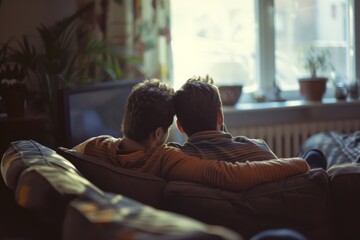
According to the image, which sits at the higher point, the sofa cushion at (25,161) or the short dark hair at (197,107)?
the short dark hair at (197,107)

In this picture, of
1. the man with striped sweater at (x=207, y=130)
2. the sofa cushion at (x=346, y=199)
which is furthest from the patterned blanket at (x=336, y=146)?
the sofa cushion at (x=346, y=199)

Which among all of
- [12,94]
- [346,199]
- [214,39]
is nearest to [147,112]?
[346,199]

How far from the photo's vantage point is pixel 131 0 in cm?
324

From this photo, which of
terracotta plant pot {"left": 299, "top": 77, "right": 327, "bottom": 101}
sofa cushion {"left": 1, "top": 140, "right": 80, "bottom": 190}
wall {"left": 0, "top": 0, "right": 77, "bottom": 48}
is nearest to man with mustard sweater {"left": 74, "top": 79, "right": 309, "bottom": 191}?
sofa cushion {"left": 1, "top": 140, "right": 80, "bottom": 190}

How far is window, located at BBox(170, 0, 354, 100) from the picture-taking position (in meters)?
3.71

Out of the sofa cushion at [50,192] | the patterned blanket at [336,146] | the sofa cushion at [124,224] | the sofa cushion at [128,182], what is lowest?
the patterned blanket at [336,146]

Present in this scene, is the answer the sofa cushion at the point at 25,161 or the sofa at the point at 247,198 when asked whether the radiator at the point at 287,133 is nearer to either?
the sofa at the point at 247,198

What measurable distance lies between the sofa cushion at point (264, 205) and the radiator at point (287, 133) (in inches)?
86.1

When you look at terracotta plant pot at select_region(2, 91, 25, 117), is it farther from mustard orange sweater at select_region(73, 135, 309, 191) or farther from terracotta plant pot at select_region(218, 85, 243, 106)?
terracotta plant pot at select_region(218, 85, 243, 106)

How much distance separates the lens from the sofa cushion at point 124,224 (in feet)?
2.21

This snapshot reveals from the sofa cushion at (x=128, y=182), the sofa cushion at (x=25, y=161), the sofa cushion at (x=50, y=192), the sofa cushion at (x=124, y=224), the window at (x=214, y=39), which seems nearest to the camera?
the sofa cushion at (x=124, y=224)

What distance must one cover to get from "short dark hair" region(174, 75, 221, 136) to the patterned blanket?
146 cm

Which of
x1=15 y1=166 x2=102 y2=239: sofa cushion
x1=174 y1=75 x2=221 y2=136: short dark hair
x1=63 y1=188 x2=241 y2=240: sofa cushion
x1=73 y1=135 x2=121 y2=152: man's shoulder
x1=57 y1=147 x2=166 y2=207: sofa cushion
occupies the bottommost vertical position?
x1=57 y1=147 x2=166 y2=207: sofa cushion

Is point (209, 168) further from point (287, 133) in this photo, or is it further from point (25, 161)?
point (287, 133)
